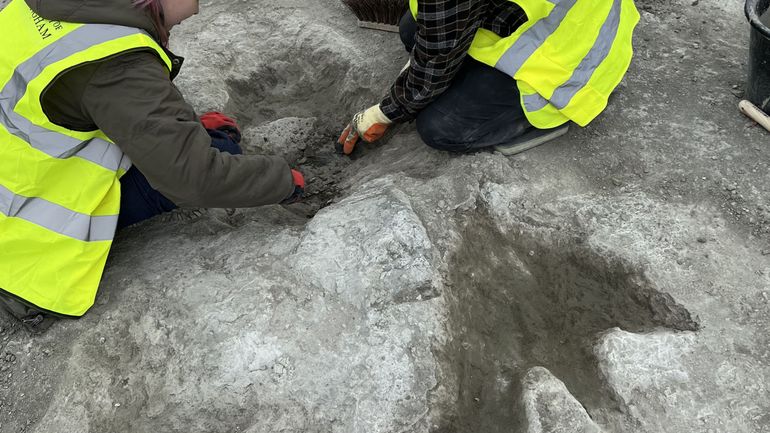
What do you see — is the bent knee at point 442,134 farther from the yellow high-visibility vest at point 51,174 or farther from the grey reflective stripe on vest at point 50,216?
the grey reflective stripe on vest at point 50,216

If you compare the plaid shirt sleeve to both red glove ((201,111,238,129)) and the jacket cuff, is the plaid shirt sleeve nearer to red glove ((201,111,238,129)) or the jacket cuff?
the jacket cuff

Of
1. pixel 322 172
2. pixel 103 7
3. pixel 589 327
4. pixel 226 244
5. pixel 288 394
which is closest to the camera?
pixel 103 7

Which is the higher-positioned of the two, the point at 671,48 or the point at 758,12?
the point at 758,12

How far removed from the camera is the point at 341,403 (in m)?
1.64

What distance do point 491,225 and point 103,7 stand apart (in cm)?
140

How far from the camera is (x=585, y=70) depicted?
2.14m

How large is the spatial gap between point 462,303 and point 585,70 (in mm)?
1017

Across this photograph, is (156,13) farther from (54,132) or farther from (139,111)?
(54,132)

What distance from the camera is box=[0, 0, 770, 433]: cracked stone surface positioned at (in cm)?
164

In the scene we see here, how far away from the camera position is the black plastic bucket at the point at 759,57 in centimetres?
215

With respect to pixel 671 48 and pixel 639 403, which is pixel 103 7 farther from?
pixel 671 48

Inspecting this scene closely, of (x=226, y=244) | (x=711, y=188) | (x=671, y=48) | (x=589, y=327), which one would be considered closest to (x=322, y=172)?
(x=226, y=244)

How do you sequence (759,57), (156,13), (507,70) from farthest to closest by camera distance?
(759,57) < (507,70) < (156,13)

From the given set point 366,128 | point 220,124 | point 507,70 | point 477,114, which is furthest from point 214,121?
point 507,70
